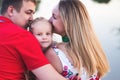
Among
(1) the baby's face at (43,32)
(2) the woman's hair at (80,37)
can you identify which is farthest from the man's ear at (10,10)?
(2) the woman's hair at (80,37)

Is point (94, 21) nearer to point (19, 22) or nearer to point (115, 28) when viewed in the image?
point (115, 28)

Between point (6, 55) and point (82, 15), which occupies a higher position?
point (82, 15)

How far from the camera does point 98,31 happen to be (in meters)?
3.29

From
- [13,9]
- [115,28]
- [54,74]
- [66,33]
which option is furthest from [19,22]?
[115,28]

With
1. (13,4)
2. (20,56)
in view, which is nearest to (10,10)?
(13,4)

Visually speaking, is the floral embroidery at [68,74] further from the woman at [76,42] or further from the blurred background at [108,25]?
the blurred background at [108,25]

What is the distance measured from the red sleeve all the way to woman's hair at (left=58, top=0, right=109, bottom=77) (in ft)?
0.75

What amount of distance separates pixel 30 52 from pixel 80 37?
1.02 ft

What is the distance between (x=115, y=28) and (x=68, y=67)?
1829mm

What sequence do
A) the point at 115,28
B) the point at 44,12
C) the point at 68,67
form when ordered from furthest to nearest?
the point at 115,28
the point at 44,12
the point at 68,67

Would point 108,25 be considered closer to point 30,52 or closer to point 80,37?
point 80,37

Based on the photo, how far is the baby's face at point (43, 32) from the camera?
69.0 inches

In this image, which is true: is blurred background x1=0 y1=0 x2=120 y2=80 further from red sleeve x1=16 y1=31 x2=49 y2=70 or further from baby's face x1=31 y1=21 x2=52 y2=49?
red sleeve x1=16 y1=31 x2=49 y2=70

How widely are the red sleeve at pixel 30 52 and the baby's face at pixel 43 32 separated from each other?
0.69 feet
